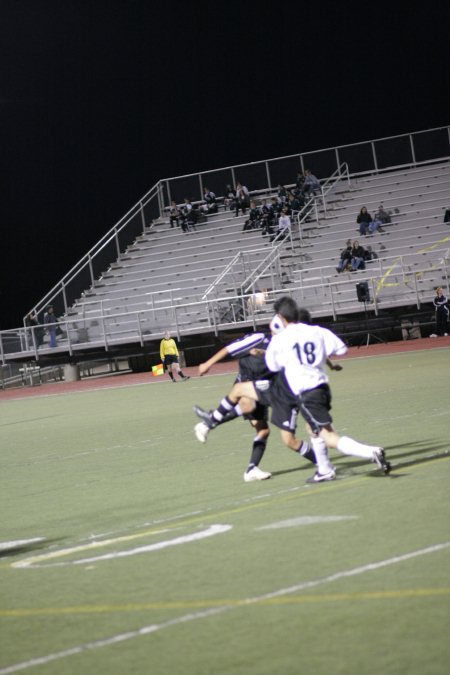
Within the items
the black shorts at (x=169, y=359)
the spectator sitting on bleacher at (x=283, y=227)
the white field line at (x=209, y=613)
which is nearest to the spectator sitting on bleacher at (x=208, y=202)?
the spectator sitting on bleacher at (x=283, y=227)

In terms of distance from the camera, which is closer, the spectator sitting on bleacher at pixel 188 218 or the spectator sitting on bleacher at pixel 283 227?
the spectator sitting on bleacher at pixel 283 227

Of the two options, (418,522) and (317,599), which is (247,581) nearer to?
(317,599)

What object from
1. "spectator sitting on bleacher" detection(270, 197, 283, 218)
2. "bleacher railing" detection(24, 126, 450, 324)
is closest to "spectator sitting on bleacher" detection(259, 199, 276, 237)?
"spectator sitting on bleacher" detection(270, 197, 283, 218)

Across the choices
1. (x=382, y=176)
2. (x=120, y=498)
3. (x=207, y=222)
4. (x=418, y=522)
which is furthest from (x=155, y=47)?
(x=418, y=522)

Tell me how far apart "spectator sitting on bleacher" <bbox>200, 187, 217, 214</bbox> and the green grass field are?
3471cm

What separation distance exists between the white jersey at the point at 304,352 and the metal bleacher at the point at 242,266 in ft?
88.2

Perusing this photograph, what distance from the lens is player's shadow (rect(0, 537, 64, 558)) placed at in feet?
28.9

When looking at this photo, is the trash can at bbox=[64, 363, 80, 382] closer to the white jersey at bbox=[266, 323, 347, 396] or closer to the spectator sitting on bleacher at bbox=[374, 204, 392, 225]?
the spectator sitting on bleacher at bbox=[374, 204, 392, 225]

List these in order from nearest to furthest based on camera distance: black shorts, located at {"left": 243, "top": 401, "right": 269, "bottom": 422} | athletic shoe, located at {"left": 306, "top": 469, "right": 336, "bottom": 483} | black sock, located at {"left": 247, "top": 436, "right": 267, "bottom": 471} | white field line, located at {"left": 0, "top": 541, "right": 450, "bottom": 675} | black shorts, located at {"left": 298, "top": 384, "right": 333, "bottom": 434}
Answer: white field line, located at {"left": 0, "top": 541, "right": 450, "bottom": 675}
black shorts, located at {"left": 298, "top": 384, "right": 333, "bottom": 434}
athletic shoe, located at {"left": 306, "top": 469, "right": 336, "bottom": 483}
black sock, located at {"left": 247, "top": 436, "right": 267, "bottom": 471}
black shorts, located at {"left": 243, "top": 401, "right": 269, "bottom": 422}

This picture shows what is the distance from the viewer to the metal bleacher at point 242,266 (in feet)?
127

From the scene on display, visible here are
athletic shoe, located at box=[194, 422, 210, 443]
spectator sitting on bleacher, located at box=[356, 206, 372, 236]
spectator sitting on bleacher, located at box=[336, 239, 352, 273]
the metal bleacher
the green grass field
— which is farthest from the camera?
spectator sitting on bleacher, located at box=[356, 206, 372, 236]

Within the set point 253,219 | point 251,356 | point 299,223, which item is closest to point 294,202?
point 299,223

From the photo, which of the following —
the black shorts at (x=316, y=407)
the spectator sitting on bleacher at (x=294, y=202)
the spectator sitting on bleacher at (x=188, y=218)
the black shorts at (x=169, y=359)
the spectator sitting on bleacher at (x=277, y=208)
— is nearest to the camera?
the black shorts at (x=316, y=407)

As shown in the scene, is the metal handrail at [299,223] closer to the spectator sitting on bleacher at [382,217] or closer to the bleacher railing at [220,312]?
the bleacher railing at [220,312]
